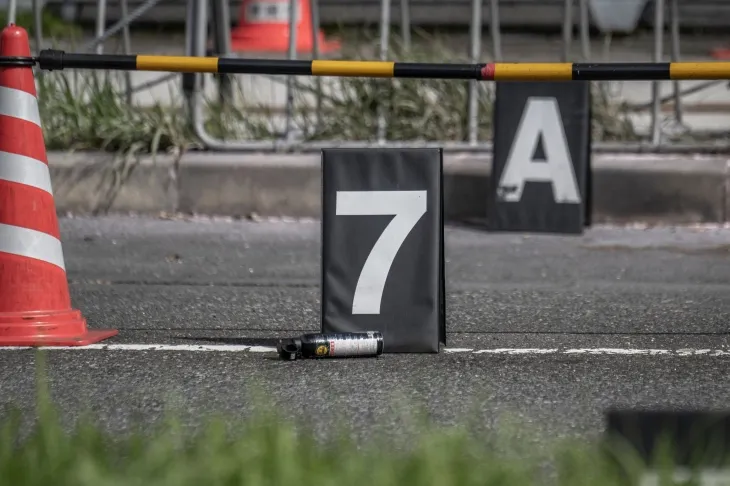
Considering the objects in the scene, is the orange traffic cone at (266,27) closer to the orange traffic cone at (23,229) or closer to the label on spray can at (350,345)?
the orange traffic cone at (23,229)

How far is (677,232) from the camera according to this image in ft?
28.4

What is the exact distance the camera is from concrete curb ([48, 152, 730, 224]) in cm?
885

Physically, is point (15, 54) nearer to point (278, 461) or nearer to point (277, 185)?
point (278, 461)

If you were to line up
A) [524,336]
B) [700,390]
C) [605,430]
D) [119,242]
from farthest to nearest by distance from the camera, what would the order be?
[119,242]
[524,336]
[700,390]
[605,430]

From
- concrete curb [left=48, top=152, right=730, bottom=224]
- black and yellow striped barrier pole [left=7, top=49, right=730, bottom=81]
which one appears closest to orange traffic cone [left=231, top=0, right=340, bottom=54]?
concrete curb [left=48, top=152, right=730, bottom=224]

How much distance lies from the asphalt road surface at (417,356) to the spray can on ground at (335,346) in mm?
50

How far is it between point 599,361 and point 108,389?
179 cm

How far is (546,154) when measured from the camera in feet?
28.0

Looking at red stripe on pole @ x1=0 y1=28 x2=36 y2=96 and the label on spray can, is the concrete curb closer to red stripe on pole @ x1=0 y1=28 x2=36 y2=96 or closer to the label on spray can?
red stripe on pole @ x1=0 y1=28 x2=36 y2=96

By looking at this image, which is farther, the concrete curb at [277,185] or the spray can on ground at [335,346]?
the concrete curb at [277,185]

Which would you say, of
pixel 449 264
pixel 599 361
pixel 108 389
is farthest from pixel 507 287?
pixel 108 389

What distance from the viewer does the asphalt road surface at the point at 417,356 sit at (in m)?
4.40

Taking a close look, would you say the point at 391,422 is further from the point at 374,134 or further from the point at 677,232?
the point at 374,134

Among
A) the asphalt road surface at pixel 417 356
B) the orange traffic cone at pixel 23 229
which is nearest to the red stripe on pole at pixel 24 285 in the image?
the orange traffic cone at pixel 23 229
